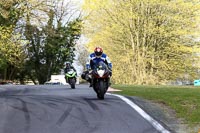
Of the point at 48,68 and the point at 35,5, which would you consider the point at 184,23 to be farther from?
the point at 48,68

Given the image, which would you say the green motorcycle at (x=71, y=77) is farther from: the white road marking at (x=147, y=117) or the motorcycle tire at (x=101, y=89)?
the white road marking at (x=147, y=117)

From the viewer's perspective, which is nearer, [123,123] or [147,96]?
[123,123]

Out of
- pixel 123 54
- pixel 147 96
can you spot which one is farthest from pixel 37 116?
pixel 123 54

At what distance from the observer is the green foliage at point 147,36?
37.5 metres

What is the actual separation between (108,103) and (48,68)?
51192 millimetres

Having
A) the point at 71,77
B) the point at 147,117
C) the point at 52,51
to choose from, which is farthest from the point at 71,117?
the point at 52,51

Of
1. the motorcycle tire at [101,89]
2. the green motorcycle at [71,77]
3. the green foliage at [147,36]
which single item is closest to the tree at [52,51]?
the green foliage at [147,36]

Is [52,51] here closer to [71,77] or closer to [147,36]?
[147,36]

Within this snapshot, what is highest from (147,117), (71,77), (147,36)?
(147,36)

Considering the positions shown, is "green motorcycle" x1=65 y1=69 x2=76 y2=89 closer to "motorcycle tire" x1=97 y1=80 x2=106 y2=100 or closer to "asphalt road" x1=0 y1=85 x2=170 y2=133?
"motorcycle tire" x1=97 y1=80 x2=106 y2=100

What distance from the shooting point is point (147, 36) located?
39.0m

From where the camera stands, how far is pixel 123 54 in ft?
133

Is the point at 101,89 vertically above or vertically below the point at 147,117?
above

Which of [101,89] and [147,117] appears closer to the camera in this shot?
[147,117]
